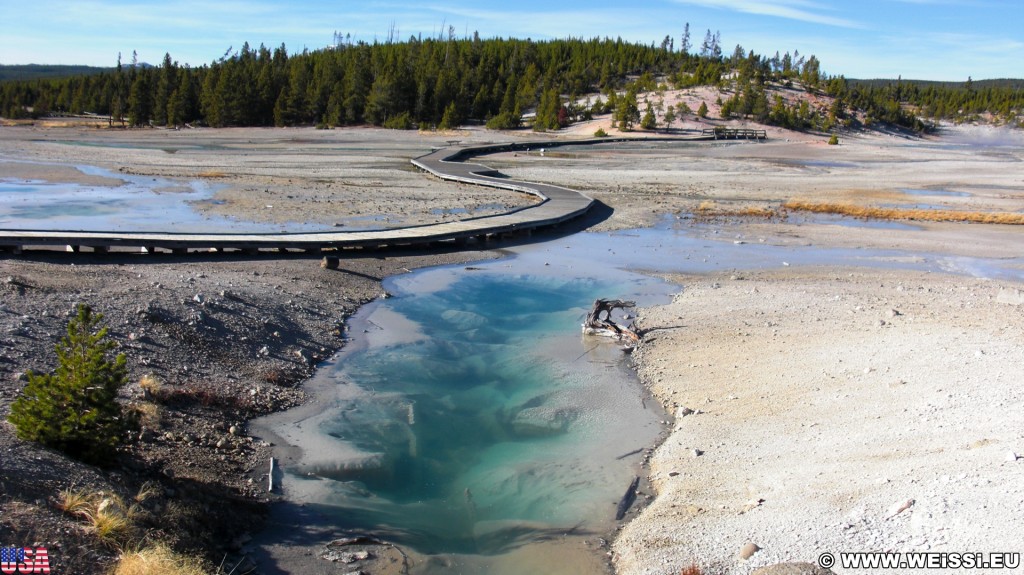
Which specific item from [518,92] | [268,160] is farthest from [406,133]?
[268,160]

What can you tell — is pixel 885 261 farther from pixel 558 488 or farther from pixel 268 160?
pixel 268 160

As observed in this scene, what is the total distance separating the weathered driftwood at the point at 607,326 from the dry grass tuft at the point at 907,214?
19790mm

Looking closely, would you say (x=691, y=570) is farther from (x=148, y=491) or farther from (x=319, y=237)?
(x=319, y=237)

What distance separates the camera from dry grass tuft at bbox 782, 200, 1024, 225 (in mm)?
A: 29281

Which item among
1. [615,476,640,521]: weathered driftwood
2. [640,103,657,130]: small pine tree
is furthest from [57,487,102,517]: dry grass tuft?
[640,103,657,130]: small pine tree

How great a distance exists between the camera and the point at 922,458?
8008 millimetres

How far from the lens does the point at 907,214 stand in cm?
3034

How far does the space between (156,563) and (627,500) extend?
478 cm

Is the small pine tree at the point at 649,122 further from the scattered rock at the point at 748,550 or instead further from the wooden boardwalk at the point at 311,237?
the scattered rock at the point at 748,550

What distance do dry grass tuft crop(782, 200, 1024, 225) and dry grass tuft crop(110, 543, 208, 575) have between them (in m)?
29.3

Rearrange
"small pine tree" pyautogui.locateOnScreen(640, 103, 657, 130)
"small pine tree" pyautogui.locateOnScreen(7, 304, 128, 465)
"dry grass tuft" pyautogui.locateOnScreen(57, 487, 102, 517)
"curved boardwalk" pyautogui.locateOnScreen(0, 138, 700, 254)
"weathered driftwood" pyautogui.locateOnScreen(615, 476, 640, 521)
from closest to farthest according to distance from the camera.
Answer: "dry grass tuft" pyautogui.locateOnScreen(57, 487, 102, 517), "small pine tree" pyautogui.locateOnScreen(7, 304, 128, 465), "weathered driftwood" pyautogui.locateOnScreen(615, 476, 640, 521), "curved boardwalk" pyautogui.locateOnScreen(0, 138, 700, 254), "small pine tree" pyautogui.locateOnScreen(640, 103, 657, 130)

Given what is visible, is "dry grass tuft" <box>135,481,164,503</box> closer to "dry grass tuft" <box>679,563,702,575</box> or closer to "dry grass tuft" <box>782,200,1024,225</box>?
"dry grass tuft" <box>679,563,702,575</box>

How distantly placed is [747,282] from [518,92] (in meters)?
84.6

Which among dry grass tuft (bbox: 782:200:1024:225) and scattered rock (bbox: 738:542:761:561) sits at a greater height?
dry grass tuft (bbox: 782:200:1024:225)
